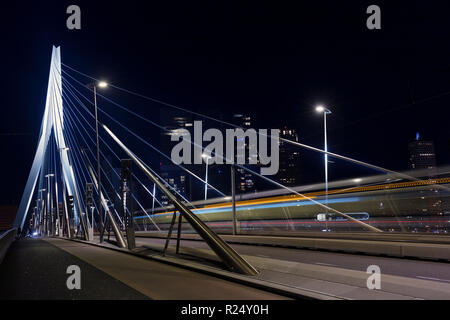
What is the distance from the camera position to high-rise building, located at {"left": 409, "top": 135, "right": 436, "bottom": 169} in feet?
171

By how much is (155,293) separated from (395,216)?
15.3 meters

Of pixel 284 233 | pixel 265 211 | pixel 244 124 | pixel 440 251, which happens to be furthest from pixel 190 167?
pixel 440 251

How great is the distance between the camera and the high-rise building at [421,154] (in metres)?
52.2

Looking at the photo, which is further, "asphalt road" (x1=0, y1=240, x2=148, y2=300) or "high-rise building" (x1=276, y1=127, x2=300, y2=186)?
"high-rise building" (x1=276, y1=127, x2=300, y2=186)

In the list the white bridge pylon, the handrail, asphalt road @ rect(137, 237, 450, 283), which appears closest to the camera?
the handrail

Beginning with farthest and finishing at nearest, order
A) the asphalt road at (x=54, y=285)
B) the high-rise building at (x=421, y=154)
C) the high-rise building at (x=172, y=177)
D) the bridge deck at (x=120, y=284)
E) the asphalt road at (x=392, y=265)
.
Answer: the high-rise building at (x=172, y=177)
the high-rise building at (x=421, y=154)
the asphalt road at (x=392, y=265)
the bridge deck at (x=120, y=284)
the asphalt road at (x=54, y=285)

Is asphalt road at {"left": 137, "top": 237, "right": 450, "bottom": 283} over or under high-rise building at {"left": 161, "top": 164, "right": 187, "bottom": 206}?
under

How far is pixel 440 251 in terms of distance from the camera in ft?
39.5

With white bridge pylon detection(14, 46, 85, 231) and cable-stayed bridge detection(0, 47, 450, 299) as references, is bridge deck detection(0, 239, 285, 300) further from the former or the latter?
white bridge pylon detection(14, 46, 85, 231)

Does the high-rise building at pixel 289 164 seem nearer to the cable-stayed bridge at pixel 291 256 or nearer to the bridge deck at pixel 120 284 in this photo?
the cable-stayed bridge at pixel 291 256

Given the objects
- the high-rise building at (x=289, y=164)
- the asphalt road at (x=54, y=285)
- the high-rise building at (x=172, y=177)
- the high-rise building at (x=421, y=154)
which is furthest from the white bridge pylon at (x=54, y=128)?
the high-rise building at (x=172, y=177)

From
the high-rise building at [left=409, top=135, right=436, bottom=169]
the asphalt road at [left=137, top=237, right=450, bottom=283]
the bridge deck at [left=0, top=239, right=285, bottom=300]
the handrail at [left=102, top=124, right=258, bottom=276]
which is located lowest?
the asphalt road at [left=137, top=237, right=450, bottom=283]

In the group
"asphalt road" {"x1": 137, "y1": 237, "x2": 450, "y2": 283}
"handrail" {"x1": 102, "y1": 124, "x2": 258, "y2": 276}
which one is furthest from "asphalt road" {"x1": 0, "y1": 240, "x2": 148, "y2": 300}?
"asphalt road" {"x1": 137, "y1": 237, "x2": 450, "y2": 283}
